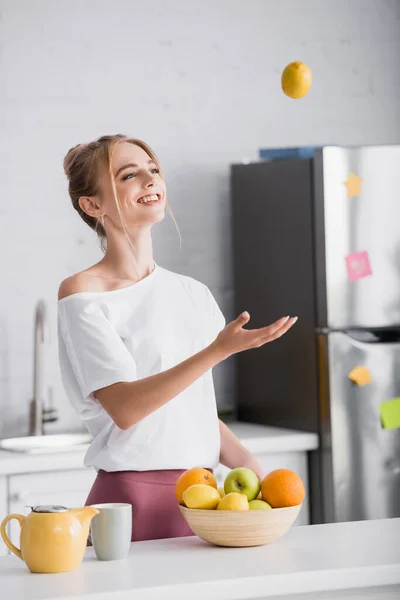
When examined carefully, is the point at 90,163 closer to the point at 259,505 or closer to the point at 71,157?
the point at 71,157

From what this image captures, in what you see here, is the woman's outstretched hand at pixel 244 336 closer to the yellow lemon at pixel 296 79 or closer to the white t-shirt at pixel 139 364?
the white t-shirt at pixel 139 364

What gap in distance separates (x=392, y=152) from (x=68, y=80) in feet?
4.02

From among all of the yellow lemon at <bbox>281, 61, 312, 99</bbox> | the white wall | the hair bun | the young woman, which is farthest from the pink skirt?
the white wall

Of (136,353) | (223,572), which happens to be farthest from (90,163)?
(223,572)

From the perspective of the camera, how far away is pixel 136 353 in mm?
2029

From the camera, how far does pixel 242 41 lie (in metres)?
3.91

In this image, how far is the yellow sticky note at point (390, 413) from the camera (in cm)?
336

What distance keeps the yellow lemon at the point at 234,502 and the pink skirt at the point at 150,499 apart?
0.96 ft

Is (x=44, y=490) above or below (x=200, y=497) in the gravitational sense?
below

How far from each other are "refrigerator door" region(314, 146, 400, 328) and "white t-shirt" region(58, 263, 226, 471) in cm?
128

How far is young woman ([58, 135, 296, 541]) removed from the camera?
6.31ft

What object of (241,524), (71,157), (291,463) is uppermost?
(71,157)

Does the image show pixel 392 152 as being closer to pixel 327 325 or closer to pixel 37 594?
pixel 327 325

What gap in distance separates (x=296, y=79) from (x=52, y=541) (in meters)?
1.17
